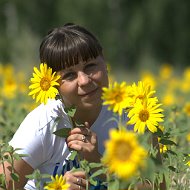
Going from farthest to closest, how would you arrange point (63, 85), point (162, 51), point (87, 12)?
point (162, 51) → point (87, 12) → point (63, 85)

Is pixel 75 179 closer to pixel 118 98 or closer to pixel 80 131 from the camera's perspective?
pixel 80 131

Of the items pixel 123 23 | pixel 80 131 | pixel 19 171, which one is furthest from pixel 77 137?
pixel 123 23

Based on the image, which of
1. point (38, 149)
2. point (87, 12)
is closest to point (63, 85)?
point (38, 149)

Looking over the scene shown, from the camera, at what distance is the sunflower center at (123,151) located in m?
1.89

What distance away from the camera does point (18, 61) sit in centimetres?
1327

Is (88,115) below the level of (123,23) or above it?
below

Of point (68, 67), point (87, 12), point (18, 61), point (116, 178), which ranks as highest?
point (87, 12)

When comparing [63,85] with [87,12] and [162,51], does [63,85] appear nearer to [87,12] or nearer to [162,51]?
[87,12]

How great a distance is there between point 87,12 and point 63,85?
20354mm

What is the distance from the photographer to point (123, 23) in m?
23.8

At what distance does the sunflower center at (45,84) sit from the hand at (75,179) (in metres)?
0.33

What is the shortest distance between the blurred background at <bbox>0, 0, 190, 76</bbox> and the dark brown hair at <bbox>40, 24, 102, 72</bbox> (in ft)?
61.8

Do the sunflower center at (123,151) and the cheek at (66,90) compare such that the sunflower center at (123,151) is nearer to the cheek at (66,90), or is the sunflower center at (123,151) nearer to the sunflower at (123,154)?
the sunflower at (123,154)

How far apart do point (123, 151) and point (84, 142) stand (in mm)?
769
